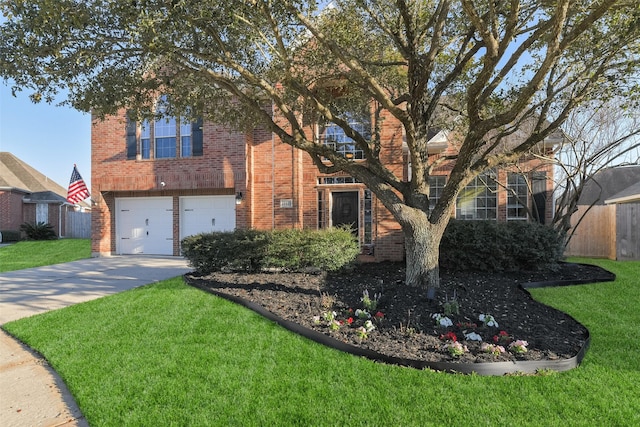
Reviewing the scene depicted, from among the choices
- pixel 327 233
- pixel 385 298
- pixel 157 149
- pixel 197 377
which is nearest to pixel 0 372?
pixel 197 377

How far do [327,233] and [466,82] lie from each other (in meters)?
4.53

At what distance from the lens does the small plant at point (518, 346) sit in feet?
11.9

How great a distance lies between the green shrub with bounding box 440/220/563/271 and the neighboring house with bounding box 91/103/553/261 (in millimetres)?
2288

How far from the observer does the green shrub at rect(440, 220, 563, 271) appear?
27.3 feet

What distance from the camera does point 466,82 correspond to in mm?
8148

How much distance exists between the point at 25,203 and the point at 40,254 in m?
11.7

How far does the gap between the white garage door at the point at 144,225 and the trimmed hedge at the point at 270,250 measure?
18.4 ft

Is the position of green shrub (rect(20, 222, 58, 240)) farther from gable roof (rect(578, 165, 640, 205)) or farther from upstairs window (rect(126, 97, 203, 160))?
gable roof (rect(578, 165, 640, 205))

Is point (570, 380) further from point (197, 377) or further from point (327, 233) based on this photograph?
point (327, 233)

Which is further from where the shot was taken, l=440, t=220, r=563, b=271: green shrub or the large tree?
l=440, t=220, r=563, b=271: green shrub

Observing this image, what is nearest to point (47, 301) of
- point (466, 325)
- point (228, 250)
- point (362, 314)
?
point (228, 250)

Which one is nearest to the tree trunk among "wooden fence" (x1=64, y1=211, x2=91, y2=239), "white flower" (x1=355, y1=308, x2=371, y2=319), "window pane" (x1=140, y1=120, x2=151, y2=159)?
"white flower" (x1=355, y1=308, x2=371, y2=319)

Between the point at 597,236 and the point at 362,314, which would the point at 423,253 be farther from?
the point at 597,236

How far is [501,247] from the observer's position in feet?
27.2
